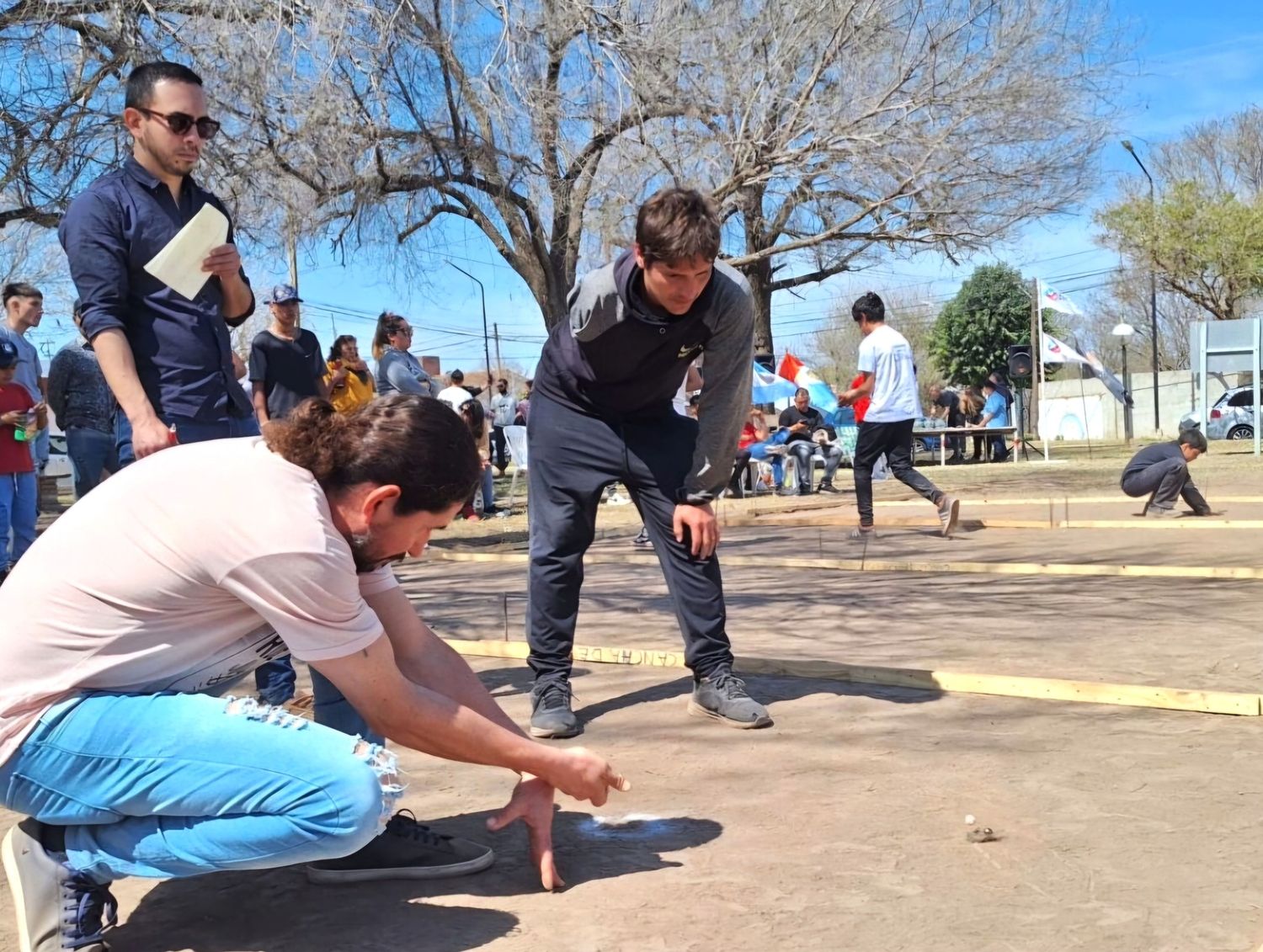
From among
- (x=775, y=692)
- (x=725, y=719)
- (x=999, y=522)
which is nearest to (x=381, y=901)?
(x=725, y=719)

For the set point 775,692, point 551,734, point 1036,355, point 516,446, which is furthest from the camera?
point 1036,355

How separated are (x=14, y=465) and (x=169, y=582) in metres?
5.62

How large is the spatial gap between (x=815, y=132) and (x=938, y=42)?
75.1 inches

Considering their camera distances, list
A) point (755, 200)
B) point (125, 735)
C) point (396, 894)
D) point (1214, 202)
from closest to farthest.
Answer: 1. point (125, 735)
2. point (396, 894)
3. point (755, 200)
4. point (1214, 202)

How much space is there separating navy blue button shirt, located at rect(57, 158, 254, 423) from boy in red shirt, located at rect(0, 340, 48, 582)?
3895 millimetres

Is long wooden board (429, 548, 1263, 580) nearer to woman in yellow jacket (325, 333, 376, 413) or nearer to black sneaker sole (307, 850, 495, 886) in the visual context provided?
woman in yellow jacket (325, 333, 376, 413)

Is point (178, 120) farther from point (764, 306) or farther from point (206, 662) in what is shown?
point (764, 306)

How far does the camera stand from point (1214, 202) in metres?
36.7

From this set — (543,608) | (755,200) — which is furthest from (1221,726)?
(755,200)

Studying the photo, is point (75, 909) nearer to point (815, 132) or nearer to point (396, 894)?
point (396, 894)

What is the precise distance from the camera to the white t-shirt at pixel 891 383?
9.54m

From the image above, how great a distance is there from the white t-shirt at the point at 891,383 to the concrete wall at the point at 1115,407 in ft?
108

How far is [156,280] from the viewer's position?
3.69m

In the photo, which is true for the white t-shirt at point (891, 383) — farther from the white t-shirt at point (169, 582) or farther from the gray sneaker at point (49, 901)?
the gray sneaker at point (49, 901)
